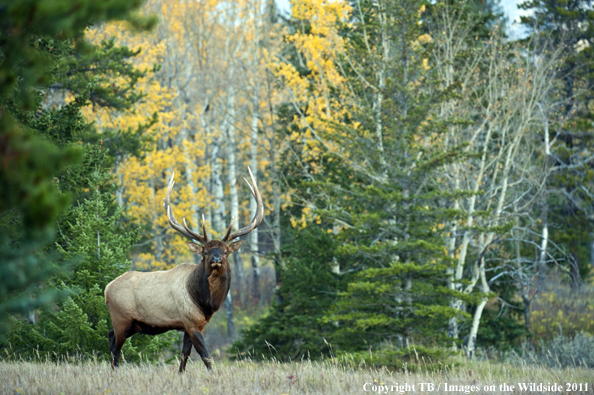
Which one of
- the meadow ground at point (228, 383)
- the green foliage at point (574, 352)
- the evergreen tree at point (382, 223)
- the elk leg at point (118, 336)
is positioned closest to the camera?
the meadow ground at point (228, 383)

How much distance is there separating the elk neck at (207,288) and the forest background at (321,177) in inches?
52.6

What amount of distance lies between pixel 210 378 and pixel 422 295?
6.14 meters

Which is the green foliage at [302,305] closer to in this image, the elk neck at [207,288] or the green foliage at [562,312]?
the elk neck at [207,288]

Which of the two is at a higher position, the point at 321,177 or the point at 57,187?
the point at 321,177

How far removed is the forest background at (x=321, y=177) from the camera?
11.6 ft

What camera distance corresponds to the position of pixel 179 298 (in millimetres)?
6824

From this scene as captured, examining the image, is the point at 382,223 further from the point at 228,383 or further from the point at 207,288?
the point at 228,383

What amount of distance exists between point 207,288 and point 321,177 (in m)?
8.23

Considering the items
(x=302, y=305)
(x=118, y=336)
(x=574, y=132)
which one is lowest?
(x=302, y=305)

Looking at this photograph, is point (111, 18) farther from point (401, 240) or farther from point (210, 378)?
point (401, 240)

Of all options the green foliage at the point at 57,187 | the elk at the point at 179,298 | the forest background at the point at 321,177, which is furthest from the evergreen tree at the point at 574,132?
the elk at the point at 179,298

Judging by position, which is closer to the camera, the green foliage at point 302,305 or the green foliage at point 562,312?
the green foliage at point 302,305

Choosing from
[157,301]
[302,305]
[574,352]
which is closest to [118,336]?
[157,301]

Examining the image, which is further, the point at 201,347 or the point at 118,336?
the point at 118,336
